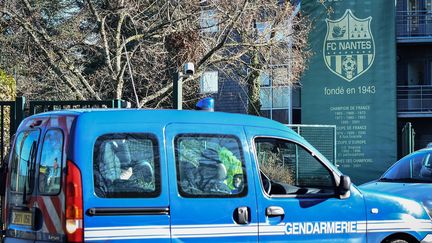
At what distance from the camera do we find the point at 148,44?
14016mm

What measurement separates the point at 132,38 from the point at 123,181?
8010 mm

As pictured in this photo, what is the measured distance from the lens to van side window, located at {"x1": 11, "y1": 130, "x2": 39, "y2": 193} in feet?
17.8

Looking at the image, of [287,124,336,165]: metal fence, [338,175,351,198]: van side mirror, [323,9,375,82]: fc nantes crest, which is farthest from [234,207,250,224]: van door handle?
[323,9,375,82]: fc nantes crest

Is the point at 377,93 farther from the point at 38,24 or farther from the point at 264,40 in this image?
the point at 38,24

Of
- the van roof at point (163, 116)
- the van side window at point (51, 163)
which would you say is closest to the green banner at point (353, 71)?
the van roof at point (163, 116)

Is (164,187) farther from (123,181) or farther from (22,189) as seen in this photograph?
(22,189)

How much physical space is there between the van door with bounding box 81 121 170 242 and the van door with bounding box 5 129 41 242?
653mm

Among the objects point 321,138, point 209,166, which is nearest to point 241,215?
point 209,166

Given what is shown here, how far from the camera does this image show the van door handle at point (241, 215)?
5.47 meters

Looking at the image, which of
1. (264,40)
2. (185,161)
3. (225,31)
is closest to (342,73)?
(264,40)

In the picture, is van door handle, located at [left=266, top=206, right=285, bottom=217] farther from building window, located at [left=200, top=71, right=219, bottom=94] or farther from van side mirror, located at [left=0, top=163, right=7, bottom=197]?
building window, located at [left=200, top=71, right=219, bottom=94]

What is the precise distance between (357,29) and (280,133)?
60.1ft

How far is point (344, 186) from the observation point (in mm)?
5949

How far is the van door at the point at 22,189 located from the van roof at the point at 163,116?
12.3 inches
